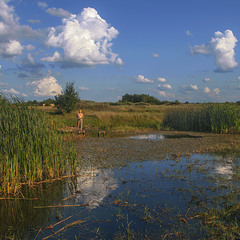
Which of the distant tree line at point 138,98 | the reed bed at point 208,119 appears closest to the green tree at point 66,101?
the reed bed at point 208,119

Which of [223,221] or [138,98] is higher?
[138,98]

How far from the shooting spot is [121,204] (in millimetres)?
5645

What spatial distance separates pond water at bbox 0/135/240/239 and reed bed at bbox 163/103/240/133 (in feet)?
36.4

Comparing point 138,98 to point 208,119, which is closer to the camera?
point 208,119

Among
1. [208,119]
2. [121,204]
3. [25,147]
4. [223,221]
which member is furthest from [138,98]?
[223,221]

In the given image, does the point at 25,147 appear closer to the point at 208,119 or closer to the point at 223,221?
the point at 223,221

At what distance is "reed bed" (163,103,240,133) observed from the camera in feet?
61.6

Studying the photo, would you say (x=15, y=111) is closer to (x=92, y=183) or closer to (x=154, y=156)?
(x=92, y=183)

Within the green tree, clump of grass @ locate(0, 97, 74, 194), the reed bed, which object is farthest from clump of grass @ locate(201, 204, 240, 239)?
the green tree

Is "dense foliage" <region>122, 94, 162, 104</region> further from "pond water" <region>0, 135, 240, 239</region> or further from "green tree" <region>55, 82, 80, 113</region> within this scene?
"pond water" <region>0, 135, 240, 239</region>

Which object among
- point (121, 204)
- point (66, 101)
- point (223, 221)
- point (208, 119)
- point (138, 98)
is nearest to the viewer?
point (223, 221)

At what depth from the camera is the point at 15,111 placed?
681 cm

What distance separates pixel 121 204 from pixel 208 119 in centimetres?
1674

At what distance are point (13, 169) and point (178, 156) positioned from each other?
22.1 feet
